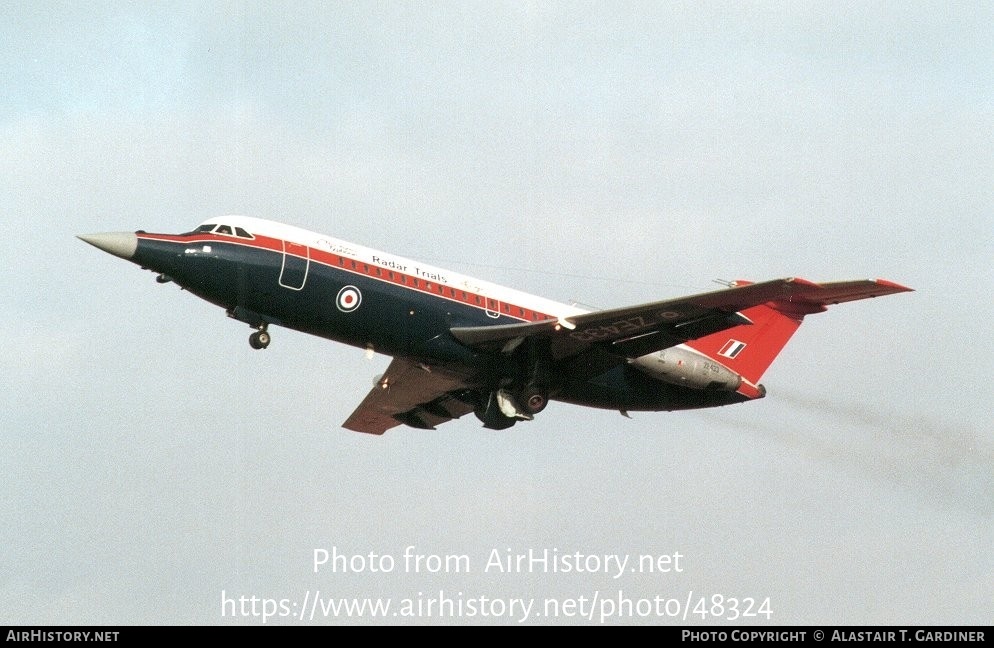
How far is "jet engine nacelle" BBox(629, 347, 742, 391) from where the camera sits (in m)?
49.2

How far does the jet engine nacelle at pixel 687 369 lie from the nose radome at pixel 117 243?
1585 cm

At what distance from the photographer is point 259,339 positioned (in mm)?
44250

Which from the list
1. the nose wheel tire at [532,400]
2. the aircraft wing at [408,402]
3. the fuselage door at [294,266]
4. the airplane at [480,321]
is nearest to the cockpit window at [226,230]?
the airplane at [480,321]

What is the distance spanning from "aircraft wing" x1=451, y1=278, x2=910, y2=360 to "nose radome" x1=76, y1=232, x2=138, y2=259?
9.60 meters

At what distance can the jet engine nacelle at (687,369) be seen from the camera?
4916cm

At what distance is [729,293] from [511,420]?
870 cm

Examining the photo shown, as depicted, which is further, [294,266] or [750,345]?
[750,345]

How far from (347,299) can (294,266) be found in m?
1.77

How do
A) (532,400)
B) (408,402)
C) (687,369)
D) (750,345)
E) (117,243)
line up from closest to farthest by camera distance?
(117,243)
(532,400)
(687,369)
(750,345)
(408,402)

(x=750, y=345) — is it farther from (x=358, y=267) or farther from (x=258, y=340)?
(x=258, y=340)

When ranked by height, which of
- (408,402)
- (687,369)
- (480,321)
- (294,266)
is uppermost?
(294,266)

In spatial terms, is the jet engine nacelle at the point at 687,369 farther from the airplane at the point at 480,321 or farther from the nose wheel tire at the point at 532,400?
the nose wheel tire at the point at 532,400

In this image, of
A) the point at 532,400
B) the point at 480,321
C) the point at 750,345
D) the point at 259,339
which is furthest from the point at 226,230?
the point at 750,345
